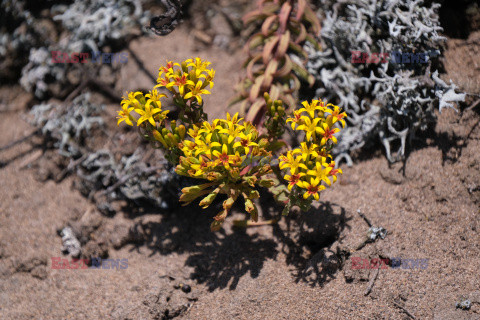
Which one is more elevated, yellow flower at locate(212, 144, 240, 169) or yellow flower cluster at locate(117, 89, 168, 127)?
yellow flower cluster at locate(117, 89, 168, 127)

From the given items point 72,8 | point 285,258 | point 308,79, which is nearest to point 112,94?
point 72,8

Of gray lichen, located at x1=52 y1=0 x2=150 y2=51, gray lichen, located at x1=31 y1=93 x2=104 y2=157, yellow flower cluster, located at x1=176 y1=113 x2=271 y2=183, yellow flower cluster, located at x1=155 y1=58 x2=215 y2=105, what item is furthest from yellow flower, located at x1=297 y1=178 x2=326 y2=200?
gray lichen, located at x1=52 y1=0 x2=150 y2=51

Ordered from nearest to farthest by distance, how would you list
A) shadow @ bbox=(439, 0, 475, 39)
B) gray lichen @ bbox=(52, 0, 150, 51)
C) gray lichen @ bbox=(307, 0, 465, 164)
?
gray lichen @ bbox=(307, 0, 465, 164) → shadow @ bbox=(439, 0, 475, 39) → gray lichen @ bbox=(52, 0, 150, 51)

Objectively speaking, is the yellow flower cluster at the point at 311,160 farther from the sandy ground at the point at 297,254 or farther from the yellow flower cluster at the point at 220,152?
the sandy ground at the point at 297,254

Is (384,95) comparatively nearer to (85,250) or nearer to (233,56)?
(233,56)

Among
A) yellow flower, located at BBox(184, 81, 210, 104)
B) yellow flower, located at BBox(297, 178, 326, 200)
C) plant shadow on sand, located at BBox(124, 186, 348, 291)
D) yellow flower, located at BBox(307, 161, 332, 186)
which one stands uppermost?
yellow flower, located at BBox(184, 81, 210, 104)

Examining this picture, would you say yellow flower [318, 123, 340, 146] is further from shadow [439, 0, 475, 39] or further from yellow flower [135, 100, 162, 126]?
shadow [439, 0, 475, 39]

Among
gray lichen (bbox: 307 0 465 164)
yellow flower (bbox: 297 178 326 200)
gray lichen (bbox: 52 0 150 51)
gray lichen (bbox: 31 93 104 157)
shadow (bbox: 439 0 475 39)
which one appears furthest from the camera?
gray lichen (bbox: 52 0 150 51)
